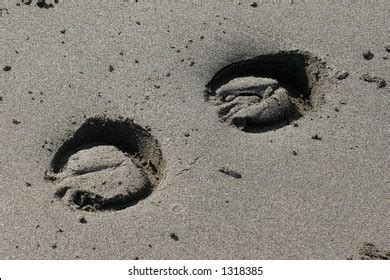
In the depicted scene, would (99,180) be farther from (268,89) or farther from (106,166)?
(268,89)

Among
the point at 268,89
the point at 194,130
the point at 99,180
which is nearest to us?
the point at 99,180

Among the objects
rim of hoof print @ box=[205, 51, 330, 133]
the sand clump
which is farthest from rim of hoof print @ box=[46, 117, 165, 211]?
rim of hoof print @ box=[205, 51, 330, 133]

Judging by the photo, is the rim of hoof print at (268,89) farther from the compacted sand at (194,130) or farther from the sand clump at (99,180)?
the sand clump at (99,180)

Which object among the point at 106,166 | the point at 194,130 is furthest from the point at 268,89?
the point at 106,166

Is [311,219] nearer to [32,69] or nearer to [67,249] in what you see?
[67,249]

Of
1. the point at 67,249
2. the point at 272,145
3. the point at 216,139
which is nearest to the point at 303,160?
the point at 272,145

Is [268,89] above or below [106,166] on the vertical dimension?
above

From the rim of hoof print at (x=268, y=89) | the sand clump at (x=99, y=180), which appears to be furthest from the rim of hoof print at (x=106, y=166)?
the rim of hoof print at (x=268, y=89)

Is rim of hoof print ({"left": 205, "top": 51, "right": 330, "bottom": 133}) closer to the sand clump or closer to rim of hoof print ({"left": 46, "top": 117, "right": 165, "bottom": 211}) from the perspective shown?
rim of hoof print ({"left": 46, "top": 117, "right": 165, "bottom": 211})
